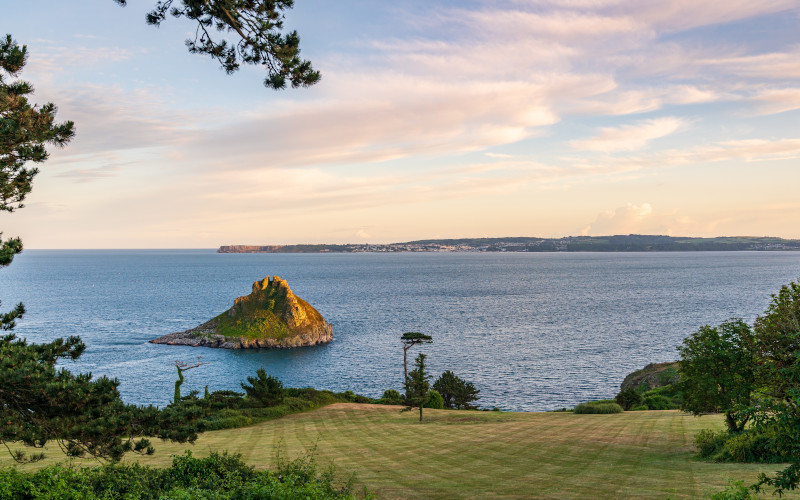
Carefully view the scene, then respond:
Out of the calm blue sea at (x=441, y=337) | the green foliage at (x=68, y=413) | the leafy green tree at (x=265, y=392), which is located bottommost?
the calm blue sea at (x=441, y=337)

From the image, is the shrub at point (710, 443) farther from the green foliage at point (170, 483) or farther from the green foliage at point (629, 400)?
the green foliage at point (629, 400)

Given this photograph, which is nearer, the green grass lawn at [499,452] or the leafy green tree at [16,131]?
the leafy green tree at [16,131]

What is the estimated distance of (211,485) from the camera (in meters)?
15.4

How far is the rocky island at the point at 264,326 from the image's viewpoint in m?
107

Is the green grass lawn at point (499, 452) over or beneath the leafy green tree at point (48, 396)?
beneath

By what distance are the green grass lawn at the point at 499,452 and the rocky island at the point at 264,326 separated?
60.0m

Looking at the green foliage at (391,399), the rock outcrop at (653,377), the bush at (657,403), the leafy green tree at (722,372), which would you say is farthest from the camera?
the rock outcrop at (653,377)

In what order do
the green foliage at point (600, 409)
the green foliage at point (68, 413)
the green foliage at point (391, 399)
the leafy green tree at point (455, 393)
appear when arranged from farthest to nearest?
the leafy green tree at point (455, 393) < the green foliage at point (391, 399) < the green foliage at point (600, 409) < the green foliage at point (68, 413)

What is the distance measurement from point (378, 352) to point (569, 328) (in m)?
48.9

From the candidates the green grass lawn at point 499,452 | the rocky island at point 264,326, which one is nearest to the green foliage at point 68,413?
the green grass lawn at point 499,452

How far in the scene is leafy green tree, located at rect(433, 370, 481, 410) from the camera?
61844mm

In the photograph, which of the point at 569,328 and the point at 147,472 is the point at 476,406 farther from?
the point at 569,328

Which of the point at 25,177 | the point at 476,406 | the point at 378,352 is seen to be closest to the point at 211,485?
the point at 25,177

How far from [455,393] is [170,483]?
49.4m
